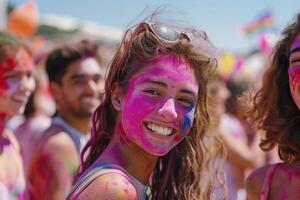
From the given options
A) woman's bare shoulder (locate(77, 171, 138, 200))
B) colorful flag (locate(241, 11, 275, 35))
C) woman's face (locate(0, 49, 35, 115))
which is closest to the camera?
woman's bare shoulder (locate(77, 171, 138, 200))

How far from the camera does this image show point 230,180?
4102 millimetres

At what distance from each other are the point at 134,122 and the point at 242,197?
2546 millimetres

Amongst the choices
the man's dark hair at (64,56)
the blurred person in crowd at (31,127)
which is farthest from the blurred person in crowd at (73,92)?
the blurred person in crowd at (31,127)

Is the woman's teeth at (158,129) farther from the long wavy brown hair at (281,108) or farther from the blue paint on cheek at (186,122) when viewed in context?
the long wavy brown hair at (281,108)

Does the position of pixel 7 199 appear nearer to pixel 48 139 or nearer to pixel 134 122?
pixel 48 139

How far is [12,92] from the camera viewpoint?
9.07ft

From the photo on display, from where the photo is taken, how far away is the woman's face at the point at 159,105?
1.75 metres

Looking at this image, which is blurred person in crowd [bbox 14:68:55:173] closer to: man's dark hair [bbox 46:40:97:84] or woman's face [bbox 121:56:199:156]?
man's dark hair [bbox 46:40:97:84]

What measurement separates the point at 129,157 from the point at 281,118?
2.20 ft

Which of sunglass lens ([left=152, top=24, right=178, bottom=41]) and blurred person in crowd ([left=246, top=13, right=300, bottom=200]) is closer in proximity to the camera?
sunglass lens ([left=152, top=24, right=178, bottom=41])

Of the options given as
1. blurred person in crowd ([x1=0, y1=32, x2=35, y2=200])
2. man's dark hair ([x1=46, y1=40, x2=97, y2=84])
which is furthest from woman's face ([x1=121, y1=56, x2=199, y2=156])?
man's dark hair ([x1=46, y1=40, x2=97, y2=84])

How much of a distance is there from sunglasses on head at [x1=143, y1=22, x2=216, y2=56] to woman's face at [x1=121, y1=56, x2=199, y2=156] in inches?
2.8

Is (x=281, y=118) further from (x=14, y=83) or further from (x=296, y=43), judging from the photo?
(x=14, y=83)

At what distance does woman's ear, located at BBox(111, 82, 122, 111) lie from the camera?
185 centimetres
